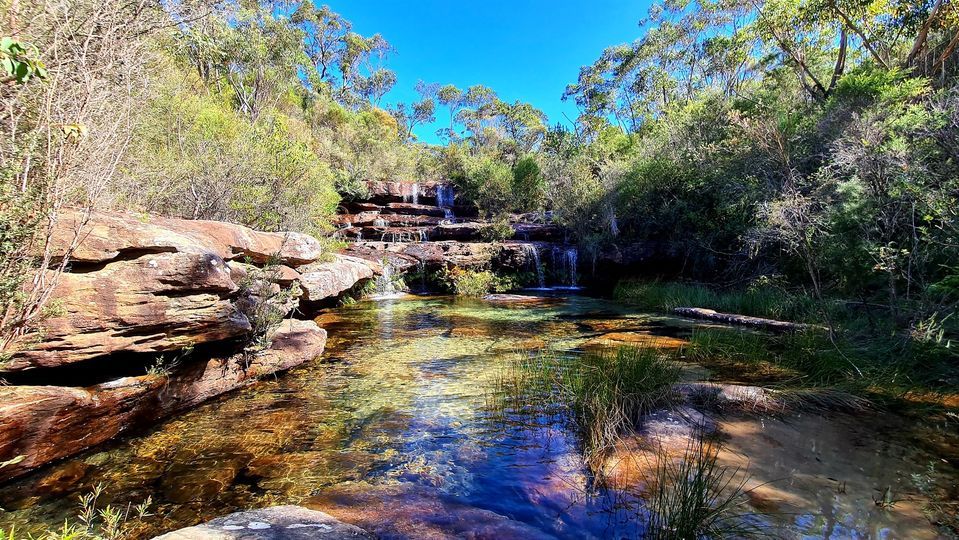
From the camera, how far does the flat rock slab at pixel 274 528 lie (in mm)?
2115

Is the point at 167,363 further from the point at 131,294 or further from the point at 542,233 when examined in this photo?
the point at 542,233

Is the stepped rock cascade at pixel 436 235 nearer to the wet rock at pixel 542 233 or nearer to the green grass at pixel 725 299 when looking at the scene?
the wet rock at pixel 542 233

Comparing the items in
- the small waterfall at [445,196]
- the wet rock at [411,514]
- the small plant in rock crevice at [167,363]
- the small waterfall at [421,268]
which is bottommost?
the wet rock at [411,514]

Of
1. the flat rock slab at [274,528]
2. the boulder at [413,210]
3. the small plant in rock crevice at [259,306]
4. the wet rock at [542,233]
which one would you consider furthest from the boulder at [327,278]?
the boulder at [413,210]

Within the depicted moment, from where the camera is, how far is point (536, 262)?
59.2ft

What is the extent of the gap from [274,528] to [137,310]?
285 centimetres

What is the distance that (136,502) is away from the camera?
2.96m

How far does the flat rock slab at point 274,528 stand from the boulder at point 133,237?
2717 mm

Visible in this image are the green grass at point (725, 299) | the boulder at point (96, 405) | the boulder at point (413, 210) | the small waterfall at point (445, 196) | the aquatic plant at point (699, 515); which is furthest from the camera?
the small waterfall at point (445, 196)

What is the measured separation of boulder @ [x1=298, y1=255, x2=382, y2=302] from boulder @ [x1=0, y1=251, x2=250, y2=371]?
11.5 feet

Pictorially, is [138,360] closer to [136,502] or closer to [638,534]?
[136,502]

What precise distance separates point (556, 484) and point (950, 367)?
4458mm

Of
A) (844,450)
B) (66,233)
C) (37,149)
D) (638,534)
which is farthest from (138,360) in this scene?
(844,450)

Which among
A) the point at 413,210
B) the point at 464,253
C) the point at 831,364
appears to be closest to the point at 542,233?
the point at 464,253
